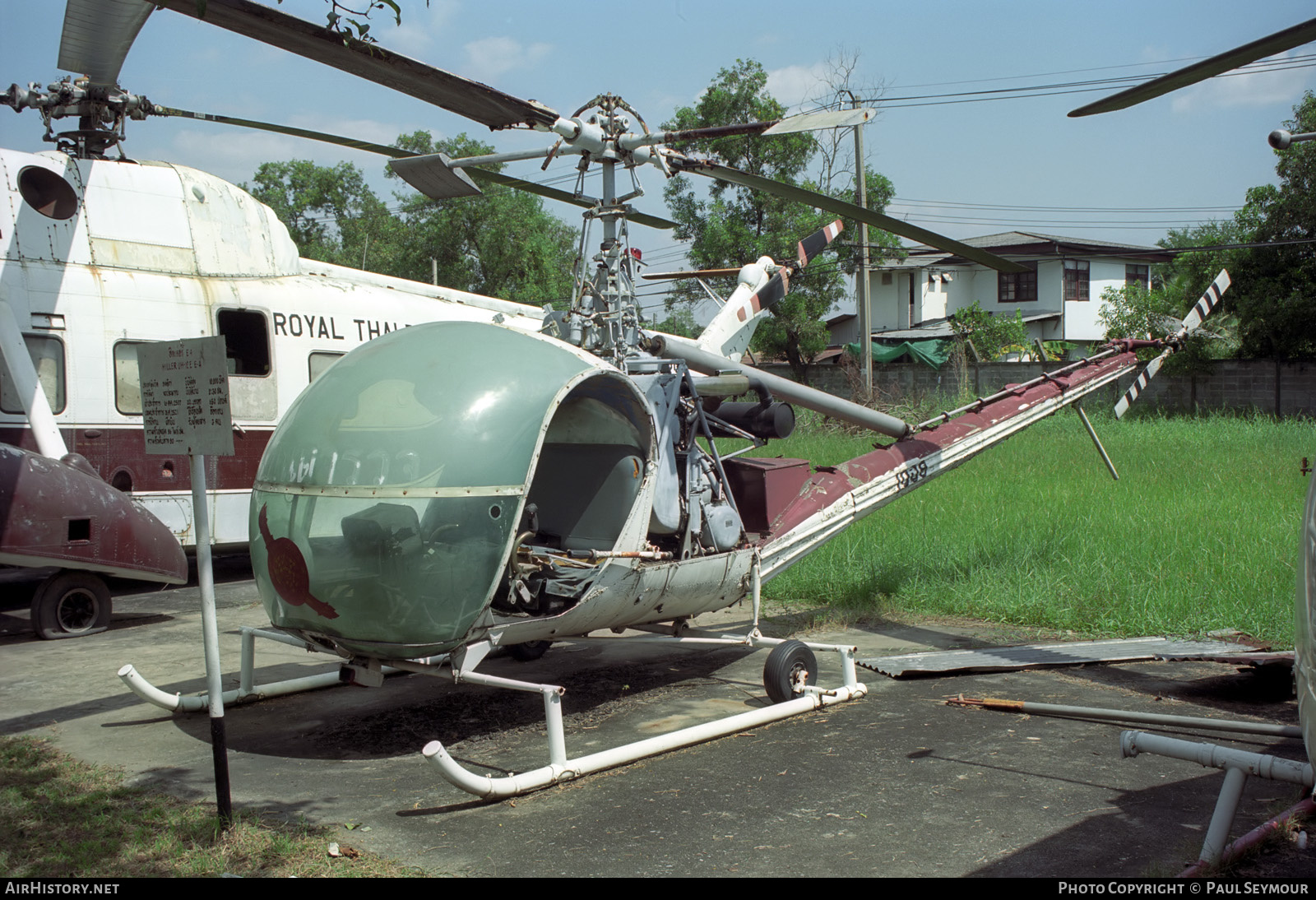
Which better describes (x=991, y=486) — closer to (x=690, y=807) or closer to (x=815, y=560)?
(x=815, y=560)

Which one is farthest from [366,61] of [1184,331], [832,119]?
[1184,331]

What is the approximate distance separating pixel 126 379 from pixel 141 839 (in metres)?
6.82

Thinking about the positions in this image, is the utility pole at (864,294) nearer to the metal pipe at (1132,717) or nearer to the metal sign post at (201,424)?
the metal pipe at (1132,717)

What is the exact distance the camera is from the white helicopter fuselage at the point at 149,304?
952 cm

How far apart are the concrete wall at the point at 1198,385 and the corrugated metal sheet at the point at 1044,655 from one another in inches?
674

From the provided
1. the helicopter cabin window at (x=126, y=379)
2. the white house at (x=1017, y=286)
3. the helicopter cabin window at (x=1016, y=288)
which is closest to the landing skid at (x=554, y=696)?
the helicopter cabin window at (x=126, y=379)

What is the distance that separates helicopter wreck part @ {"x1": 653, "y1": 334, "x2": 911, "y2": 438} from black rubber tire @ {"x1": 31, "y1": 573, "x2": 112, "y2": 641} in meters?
5.60

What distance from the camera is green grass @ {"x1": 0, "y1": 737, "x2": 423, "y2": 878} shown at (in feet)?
13.3

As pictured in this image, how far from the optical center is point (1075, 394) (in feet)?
32.5

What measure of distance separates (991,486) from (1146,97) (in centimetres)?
1103

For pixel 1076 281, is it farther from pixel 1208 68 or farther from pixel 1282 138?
pixel 1208 68

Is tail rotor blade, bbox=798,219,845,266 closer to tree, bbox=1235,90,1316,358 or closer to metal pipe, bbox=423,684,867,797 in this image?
metal pipe, bbox=423,684,867,797

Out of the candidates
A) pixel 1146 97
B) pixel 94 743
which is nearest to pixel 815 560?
pixel 94 743

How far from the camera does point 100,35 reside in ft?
23.8
